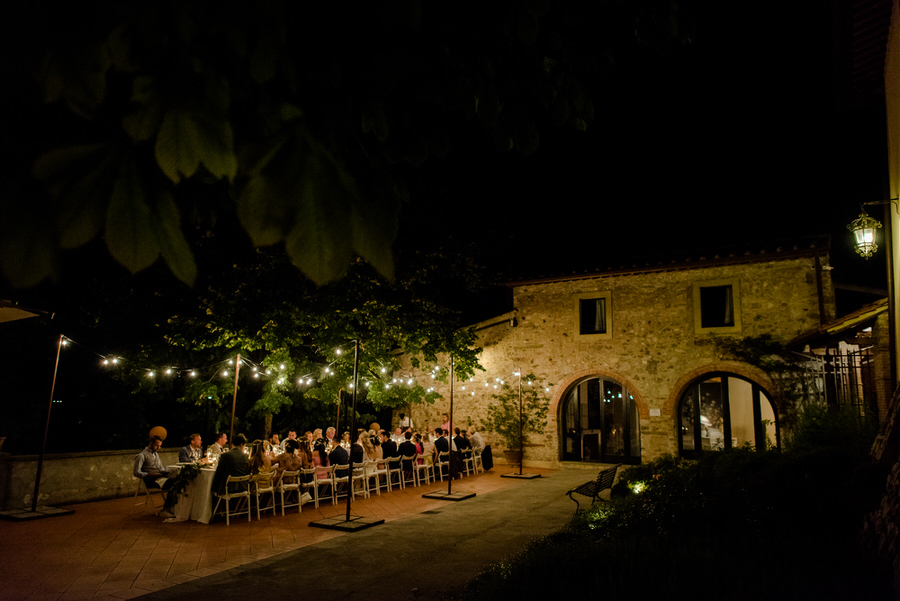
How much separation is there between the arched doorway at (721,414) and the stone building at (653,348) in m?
0.03

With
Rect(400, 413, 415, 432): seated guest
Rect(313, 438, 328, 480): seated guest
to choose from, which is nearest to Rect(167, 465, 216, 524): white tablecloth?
Rect(313, 438, 328, 480): seated guest

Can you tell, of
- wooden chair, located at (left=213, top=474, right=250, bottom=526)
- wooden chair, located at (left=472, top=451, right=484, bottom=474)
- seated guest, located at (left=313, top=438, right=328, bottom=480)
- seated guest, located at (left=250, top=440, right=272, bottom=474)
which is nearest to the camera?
wooden chair, located at (left=213, top=474, right=250, bottom=526)

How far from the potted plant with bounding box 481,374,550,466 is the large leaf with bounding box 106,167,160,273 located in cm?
1461

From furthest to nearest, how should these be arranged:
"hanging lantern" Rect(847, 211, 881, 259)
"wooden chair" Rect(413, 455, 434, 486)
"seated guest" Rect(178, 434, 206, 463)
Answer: "wooden chair" Rect(413, 455, 434, 486) → "seated guest" Rect(178, 434, 206, 463) → "hanging lantern" Rect(847, 211, 881, 259)

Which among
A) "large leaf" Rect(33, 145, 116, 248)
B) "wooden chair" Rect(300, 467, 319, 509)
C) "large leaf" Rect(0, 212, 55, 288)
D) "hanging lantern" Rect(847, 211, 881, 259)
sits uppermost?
"hanging lantern" Rect(847, 211, 881, 259)

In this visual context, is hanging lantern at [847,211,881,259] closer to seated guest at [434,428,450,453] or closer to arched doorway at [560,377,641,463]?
seated guest at [434,428,450,453]

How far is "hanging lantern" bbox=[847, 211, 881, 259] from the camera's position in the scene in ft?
21.8

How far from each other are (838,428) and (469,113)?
24.2 ft

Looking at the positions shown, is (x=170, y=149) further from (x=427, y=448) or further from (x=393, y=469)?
(x=427, y=448)

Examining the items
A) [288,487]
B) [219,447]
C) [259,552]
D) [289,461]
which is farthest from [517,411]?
[259,552]

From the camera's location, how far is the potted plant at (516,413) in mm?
15648

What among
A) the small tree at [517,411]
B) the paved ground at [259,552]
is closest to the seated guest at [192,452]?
the paved ground at [259,552]

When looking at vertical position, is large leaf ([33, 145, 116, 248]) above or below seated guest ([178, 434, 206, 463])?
above

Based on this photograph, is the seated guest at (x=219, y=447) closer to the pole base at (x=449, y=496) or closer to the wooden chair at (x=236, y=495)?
the wooden chair at (x=236, y=495)
